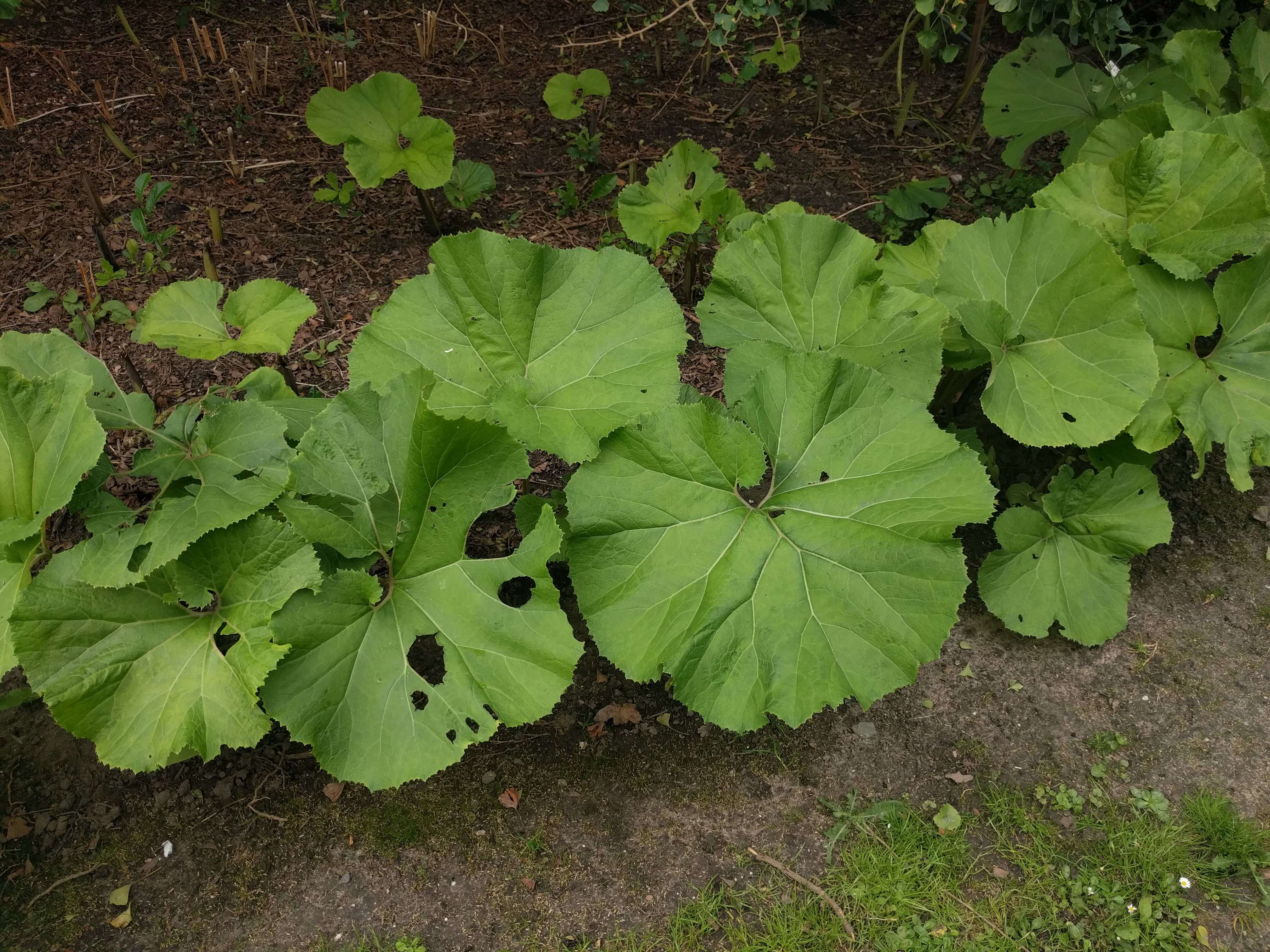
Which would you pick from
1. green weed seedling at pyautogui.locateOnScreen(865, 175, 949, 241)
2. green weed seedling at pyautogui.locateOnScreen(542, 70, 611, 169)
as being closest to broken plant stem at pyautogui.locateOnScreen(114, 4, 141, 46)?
green weed seedling at pyautogui.locateOnScreen(542, 70, 611, 169)

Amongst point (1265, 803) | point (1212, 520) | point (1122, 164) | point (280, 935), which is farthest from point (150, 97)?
point (1265, 803)

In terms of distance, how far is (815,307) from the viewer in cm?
280

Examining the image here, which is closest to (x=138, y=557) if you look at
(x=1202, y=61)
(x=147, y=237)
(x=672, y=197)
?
(x=147, y=237)

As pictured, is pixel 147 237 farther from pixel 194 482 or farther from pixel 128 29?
pixel 128 29

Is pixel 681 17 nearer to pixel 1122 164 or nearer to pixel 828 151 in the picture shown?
pixel 828 151

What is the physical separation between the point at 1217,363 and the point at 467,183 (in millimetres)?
3124

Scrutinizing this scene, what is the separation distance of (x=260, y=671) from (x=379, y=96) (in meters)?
2.41

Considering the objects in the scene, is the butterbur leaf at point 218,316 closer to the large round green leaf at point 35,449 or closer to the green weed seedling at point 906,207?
the large round green leaf at point 35,449

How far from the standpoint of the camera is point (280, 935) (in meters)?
2.39

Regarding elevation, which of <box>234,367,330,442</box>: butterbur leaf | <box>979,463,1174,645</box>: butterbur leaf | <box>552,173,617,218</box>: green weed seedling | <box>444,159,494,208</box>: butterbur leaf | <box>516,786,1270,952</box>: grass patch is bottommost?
<box>516,786,1270,952</box>: grass patch

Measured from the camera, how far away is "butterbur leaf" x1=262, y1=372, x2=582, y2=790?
219 centimetres

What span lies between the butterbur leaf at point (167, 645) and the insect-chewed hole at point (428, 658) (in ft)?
2.15

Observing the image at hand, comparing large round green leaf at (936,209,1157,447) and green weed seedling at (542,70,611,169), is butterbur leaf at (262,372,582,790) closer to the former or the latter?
large round green leaf at (936,209,1157,447)

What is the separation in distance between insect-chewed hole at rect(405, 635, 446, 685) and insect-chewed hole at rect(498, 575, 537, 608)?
0.94 ft
